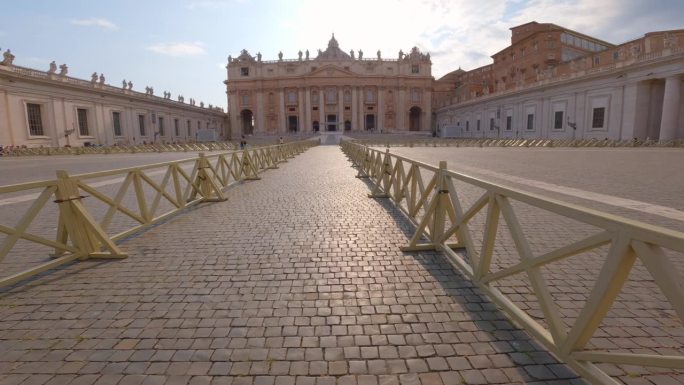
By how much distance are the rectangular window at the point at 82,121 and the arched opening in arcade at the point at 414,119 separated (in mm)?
57325

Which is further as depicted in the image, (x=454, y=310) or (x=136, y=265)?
(x=136, y=265)

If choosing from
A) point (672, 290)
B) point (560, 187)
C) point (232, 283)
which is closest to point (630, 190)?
point (560, 187)

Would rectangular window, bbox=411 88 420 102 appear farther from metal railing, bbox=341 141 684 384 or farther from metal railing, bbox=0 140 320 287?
metal railing, bbox=341 141 684 384

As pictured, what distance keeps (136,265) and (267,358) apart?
265 centimetres

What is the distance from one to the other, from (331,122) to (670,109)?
54.9 meters

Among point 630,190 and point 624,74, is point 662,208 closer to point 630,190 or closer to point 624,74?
point 630,190

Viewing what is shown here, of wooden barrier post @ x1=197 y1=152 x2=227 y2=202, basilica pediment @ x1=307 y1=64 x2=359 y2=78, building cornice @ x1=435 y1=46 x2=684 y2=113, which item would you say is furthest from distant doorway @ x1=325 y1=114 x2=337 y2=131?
wooden barrier post @ x1=197 y1=152 x2=227 y2=202

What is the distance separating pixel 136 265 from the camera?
429 centimetres

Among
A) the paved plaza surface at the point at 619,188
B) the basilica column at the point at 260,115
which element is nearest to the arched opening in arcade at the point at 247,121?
the basilica column at the point at 260,115

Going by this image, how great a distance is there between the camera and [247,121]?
8012 cm

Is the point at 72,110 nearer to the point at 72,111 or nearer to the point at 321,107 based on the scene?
the point at 72,111

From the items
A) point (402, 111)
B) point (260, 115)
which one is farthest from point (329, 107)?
point (402, 111)

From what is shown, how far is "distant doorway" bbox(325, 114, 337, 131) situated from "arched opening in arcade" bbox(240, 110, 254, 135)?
16770 mm

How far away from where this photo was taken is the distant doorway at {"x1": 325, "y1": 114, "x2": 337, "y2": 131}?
74.8 meters
